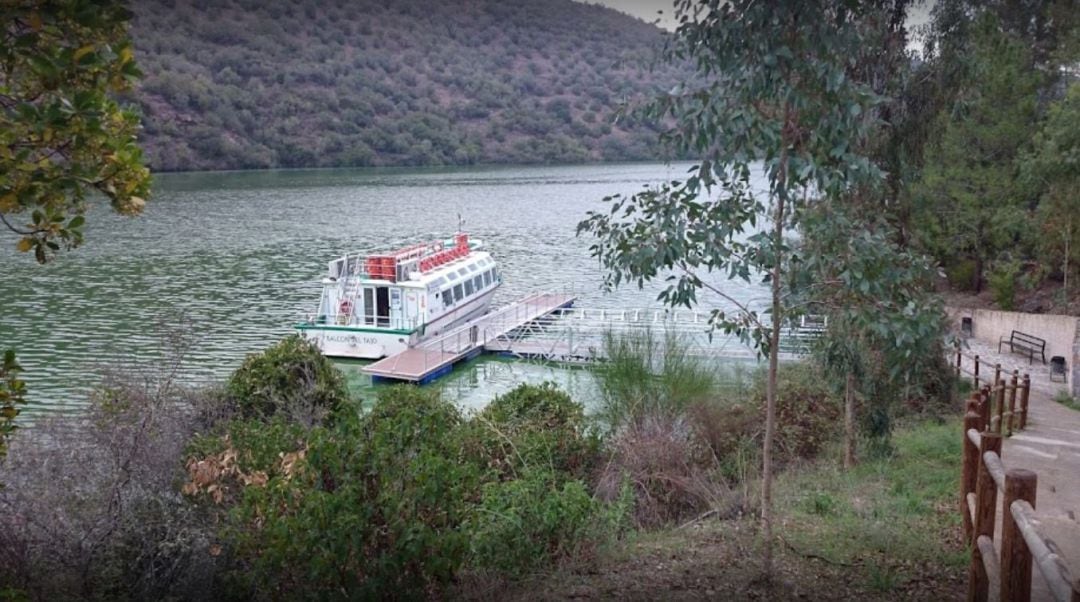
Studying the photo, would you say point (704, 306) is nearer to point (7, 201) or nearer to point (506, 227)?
point (506, 227)

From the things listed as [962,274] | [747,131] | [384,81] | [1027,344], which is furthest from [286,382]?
[384,81]

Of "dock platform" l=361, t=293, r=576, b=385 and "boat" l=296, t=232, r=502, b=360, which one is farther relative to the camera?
"boat" l=296, t=232, r=502, b=360

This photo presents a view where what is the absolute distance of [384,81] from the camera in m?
54.5

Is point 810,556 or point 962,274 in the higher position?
point 810,556

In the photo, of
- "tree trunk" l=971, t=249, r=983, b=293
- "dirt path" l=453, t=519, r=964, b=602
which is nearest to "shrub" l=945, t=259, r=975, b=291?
"tree trunk" l=971, t=249, r=983, b=293

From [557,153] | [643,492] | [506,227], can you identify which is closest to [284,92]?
[506,227]

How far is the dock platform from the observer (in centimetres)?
2277

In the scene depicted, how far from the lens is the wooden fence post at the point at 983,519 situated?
4.83 m

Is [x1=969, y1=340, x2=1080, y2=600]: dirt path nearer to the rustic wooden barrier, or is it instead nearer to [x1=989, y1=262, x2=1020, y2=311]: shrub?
the rustic wooden barrier

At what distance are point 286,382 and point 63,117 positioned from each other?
35.0 feet

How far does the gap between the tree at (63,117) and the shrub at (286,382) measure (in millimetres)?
8701

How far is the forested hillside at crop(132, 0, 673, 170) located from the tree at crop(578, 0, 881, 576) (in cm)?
46

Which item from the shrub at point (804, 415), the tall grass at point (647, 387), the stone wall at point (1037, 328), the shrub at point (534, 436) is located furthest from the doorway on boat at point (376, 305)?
the shrub at point (804, 415)

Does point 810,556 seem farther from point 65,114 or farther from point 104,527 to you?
point 65,114
